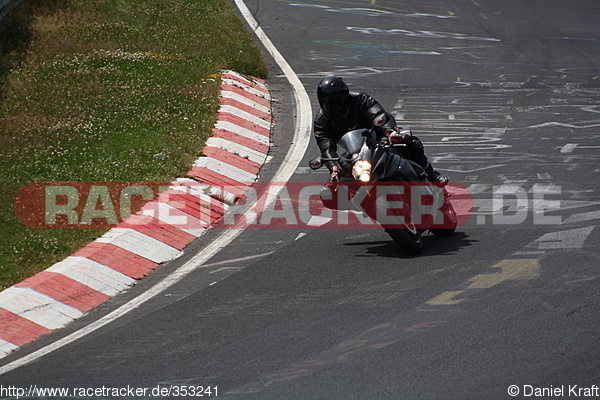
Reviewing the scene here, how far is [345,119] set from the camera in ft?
28.3

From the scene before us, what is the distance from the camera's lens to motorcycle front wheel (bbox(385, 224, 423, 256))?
7680mm

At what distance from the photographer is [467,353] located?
5.52 m

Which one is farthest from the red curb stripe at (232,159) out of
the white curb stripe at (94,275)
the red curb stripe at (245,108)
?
the white curb stripe at (94,275)

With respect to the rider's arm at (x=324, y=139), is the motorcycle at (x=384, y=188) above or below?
below

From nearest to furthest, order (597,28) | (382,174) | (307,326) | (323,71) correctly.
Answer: (307,326), (382,174), (323,71), (597,28)

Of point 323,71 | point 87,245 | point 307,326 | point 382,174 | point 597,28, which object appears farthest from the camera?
point 597,28

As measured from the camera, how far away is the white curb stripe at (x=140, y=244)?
333 inches

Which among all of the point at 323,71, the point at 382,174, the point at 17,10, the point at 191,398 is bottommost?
the point at 191,398

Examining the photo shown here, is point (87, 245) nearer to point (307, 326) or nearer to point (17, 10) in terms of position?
point (307, 326)

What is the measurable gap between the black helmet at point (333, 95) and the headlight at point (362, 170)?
992mm

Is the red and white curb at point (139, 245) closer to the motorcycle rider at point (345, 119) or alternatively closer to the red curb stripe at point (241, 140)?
the red curb stripe at point (241, 140)

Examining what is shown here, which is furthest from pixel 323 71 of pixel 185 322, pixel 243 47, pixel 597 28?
pixel 185 322

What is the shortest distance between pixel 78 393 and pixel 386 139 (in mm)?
3913

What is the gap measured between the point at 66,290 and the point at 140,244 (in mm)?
1276
